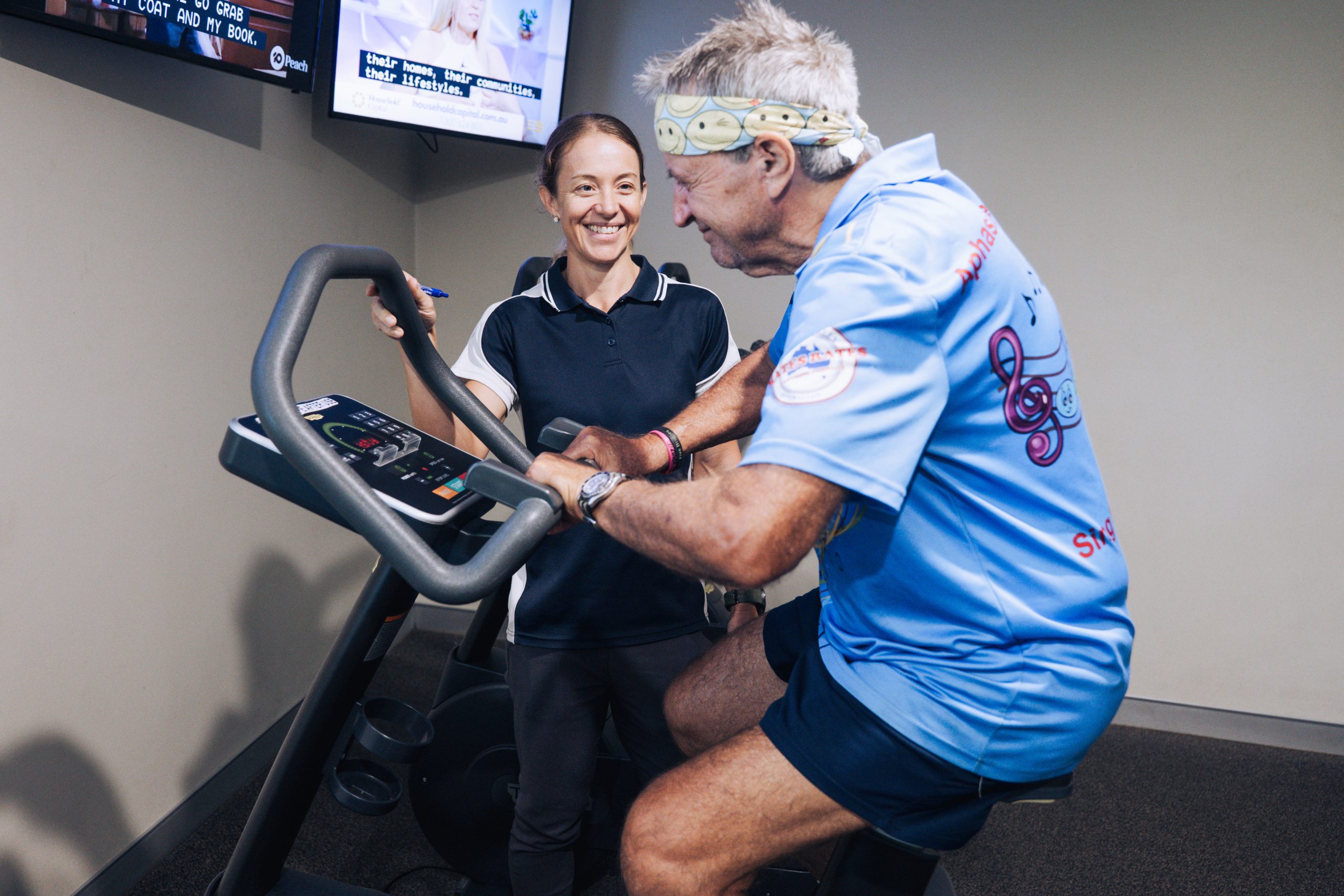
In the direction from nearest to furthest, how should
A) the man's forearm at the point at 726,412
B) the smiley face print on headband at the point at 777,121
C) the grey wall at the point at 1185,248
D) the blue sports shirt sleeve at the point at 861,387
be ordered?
the blue sports shirt sleeve at the point at 861,387, the smiley face print on headband at the point at 777,121, the man's forearm at the point at 726,412, the grey wall at the point at 1185,248

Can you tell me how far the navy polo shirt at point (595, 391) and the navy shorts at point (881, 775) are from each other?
0.55 meters

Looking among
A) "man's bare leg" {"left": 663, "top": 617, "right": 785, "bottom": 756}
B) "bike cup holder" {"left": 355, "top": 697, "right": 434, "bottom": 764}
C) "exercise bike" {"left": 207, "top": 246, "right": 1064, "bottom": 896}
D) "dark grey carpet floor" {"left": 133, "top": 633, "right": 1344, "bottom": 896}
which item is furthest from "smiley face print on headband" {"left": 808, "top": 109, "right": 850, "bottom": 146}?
"dark grey carpet floor" {"left": 133, "top": 633, "right": 1344, "bottom": 896}

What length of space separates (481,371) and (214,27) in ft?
3.34

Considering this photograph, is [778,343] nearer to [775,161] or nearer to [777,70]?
[775,161]

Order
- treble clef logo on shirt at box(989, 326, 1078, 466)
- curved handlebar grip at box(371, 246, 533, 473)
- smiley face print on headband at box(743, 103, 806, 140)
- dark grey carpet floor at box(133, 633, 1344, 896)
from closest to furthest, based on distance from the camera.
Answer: treble clef logo on shirt at box(989, 326, 1078, 466) → smiley face print on headband at box(743, 103, 806, 140) → curved handlebar grip at box(371, 246, 533, 473) → dark grey carpet floor at box(133, 633, 1344, 896)

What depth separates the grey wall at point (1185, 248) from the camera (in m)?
2.66

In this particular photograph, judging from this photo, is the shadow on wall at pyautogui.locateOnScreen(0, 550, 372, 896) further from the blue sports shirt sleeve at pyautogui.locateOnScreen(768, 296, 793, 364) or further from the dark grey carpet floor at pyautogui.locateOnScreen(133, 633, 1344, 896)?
the blue sports shirt sleeve at pyautogui.locateOnScreen(768, 296, 793, 364)

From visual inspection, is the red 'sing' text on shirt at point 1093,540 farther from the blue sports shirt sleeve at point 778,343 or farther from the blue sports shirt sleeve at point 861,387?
the blue sports shirt sleeve at point 778,343

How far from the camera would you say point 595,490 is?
3.21 feet

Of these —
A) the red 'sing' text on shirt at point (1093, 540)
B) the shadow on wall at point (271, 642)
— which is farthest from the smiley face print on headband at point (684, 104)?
the shadow on wall at point (271, 642)

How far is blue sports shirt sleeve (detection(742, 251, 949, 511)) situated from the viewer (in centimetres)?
82

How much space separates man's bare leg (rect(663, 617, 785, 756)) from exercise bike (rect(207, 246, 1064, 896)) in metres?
0.32

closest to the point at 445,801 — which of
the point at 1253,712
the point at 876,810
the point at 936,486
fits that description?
the point at 876,810

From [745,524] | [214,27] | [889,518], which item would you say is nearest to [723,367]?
[889,518]
